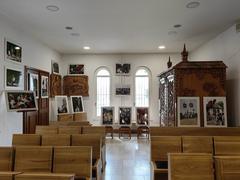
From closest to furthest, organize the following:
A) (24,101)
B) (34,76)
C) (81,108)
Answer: (24,101) < (34,76) < (81,108)

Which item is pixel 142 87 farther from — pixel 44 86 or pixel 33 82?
pixel 33 82

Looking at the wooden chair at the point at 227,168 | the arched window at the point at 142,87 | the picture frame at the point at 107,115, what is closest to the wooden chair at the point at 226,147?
the wooden chair at the point at 227,168

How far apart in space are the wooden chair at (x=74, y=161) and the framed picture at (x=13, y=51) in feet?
12.2

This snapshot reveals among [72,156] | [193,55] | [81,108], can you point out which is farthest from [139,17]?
[81,108]

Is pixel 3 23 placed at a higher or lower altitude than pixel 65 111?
higher

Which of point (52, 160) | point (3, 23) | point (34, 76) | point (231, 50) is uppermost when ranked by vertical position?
point (3, 23)

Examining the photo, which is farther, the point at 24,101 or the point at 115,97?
the point at 115,97

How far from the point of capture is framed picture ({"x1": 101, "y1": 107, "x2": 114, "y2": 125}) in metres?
8.86

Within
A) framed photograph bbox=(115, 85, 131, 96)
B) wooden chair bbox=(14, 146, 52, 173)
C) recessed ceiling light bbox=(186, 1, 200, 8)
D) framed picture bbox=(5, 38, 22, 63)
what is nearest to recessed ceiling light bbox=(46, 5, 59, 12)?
framed picture bbox=(5, 38, 22, 63)

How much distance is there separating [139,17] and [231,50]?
2.59 metres

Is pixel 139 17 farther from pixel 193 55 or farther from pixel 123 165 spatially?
pixel 193 55

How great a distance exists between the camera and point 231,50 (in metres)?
5.69

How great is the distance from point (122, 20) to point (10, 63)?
3014 mm

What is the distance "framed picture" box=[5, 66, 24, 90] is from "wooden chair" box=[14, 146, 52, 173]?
125 inches
